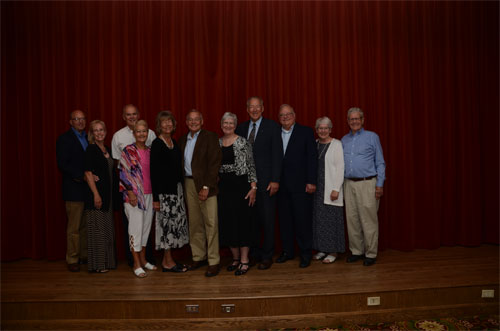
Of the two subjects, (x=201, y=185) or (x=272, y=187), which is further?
(x=272, y=187)

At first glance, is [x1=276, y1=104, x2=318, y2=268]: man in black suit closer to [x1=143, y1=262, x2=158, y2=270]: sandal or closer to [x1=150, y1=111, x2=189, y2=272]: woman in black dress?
[x1=150, y1=111, x2=189, y2=272]: woman in black dress

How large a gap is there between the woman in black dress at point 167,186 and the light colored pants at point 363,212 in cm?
169

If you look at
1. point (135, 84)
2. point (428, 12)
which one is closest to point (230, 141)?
point (135, 84)

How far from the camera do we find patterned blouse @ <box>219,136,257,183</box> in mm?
3020

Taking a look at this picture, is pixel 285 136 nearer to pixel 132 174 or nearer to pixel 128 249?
pixel 132 174

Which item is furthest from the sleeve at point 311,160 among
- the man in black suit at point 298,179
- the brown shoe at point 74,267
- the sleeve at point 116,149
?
the brown shoe at point 74,267

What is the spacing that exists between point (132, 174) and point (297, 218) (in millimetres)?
1639

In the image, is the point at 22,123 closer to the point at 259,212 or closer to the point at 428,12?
the point at 259,212

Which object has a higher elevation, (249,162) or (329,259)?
(249,162)

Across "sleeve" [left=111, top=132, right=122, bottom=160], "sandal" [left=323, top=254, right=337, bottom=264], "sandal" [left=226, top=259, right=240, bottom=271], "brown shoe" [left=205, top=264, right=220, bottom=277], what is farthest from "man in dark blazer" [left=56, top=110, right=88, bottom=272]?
"sandal" [left=323, top=254, right=337, bottom=264]

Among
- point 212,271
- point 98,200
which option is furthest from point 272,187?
point 98,200

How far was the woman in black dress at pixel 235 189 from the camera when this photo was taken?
3.03m

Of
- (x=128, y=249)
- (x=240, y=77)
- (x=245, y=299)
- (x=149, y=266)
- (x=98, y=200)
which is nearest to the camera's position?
(x=245, y=299)

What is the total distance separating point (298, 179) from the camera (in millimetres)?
3262
